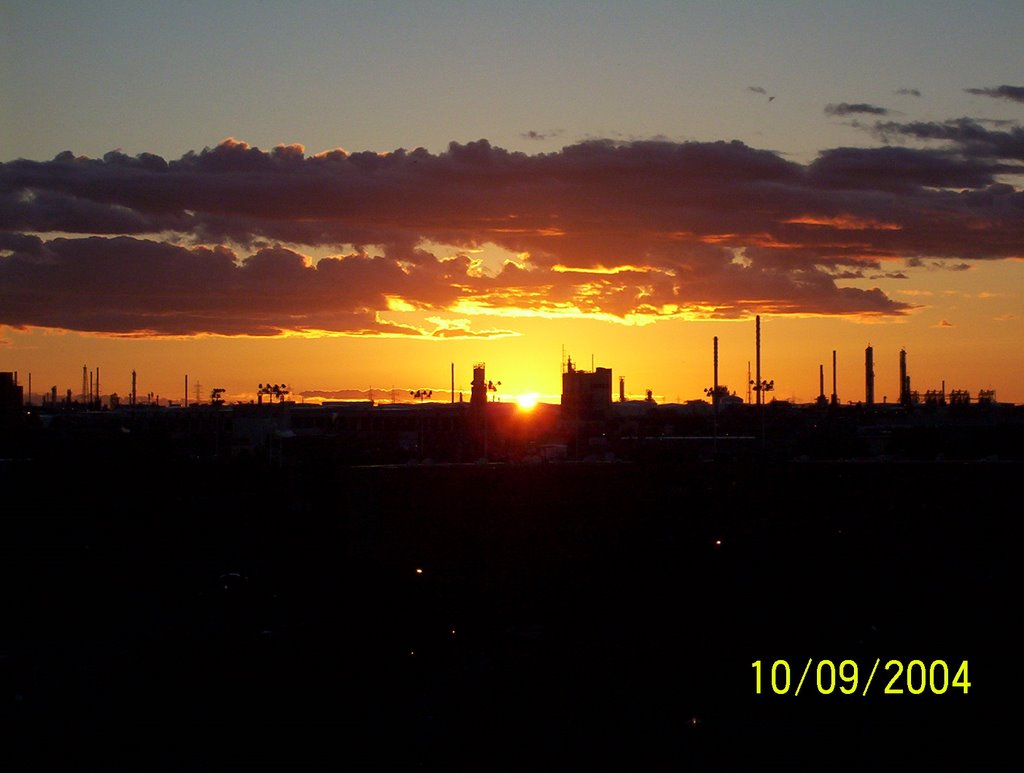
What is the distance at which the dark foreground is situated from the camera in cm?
1778

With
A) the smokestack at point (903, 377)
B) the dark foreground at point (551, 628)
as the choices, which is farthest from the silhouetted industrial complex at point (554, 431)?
the dark foreground at point (551, 628)

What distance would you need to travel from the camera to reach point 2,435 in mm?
64688

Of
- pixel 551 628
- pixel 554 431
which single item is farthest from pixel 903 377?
pixel 551 628

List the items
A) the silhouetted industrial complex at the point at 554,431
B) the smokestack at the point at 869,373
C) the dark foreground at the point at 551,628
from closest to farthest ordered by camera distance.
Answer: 1. the dark foreground at the point at 551,628
2. the silhouetted industrial complex at the point at 554,431
3. the smokestack at the point at 869,373

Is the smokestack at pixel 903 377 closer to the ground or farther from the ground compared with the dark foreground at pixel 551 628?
farther from the ground

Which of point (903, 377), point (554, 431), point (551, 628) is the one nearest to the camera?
point (551, 628)

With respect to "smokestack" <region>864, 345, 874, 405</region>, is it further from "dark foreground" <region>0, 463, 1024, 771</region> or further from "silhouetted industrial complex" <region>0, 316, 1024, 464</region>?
"dark foreground" <region>0, 463, 1024, 771</region>

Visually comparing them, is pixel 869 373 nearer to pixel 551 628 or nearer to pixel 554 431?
pixel 554 431

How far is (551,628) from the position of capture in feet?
77.4

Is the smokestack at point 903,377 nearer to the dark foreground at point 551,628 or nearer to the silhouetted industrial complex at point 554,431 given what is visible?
the silhouetted industrial complex at point 554,431

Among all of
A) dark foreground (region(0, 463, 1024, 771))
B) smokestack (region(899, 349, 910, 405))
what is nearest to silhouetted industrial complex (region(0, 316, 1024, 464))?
smokestack (region(899, 349, 910, 405))

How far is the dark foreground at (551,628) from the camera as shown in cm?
1778

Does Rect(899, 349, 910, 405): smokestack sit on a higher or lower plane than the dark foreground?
higher

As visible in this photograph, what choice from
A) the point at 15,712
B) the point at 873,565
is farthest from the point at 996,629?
the point at 15,712
